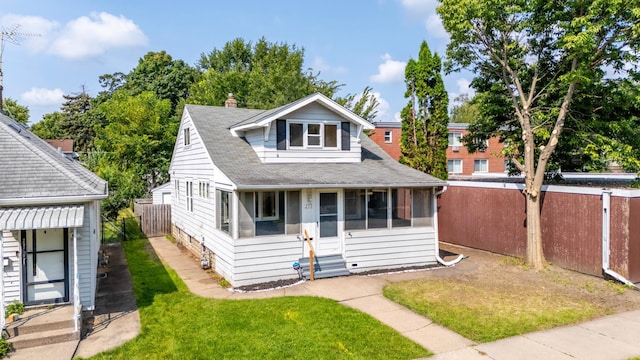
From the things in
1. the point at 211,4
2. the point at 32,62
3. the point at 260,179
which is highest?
the point at 211,4

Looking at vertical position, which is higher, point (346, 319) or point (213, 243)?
point (213, 243)

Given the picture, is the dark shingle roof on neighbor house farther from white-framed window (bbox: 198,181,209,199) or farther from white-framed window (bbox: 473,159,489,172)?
white-framed window (bbox: 473,159,489,172)

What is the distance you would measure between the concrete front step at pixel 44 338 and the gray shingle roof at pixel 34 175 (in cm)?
259

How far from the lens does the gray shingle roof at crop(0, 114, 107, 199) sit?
26.9ft

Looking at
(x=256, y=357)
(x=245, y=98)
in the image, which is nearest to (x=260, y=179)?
(x=256, y=357)

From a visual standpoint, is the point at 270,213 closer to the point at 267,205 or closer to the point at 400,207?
the point at 267,205

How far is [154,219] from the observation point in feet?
65.4

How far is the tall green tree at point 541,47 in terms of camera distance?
11211 mm

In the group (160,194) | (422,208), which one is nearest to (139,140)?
(160,194)

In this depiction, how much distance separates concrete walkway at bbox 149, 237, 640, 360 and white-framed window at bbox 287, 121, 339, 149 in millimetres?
4721

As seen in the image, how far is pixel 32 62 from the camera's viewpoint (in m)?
18.9

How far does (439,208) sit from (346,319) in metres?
10.8

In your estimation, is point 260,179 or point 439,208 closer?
point 260,179

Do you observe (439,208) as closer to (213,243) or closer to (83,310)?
(213,243)
